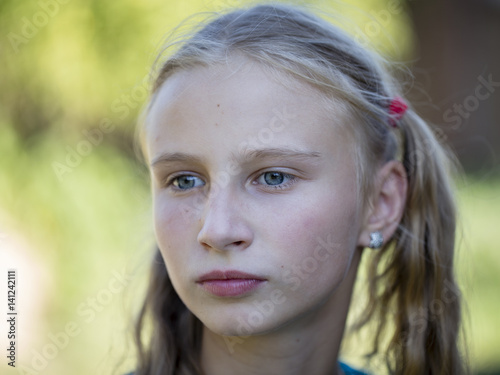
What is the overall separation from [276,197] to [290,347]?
55cm

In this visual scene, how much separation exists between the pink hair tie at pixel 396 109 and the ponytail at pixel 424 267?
0.11 meters

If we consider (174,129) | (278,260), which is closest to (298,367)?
(278,260)

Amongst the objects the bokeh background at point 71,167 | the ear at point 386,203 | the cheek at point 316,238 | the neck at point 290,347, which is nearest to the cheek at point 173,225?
the cheek at point 316,238

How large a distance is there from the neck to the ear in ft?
0.46

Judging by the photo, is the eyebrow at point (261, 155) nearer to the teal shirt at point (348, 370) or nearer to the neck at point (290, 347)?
the neck at point (290, 347)

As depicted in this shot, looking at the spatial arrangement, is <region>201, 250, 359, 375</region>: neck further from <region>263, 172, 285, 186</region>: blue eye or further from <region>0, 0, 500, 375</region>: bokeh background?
<region>0, 0, 500, 375</region>: bokeh background

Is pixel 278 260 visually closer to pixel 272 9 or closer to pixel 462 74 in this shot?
pixel 272 9

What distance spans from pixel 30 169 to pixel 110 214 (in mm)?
635

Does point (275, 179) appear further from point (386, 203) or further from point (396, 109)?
point (396, 109)

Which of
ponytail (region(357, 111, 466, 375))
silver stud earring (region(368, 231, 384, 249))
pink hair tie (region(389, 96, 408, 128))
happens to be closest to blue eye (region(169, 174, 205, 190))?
silver stud earring (region(368, 231, 384, 249))

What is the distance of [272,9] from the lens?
204 centimetres

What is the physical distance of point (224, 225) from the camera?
1.64 meters

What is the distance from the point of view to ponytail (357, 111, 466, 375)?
228 centimetres

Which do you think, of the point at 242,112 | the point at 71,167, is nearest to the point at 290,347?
the point at 242,112
